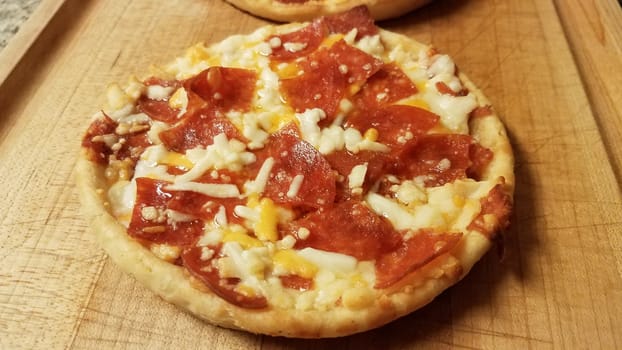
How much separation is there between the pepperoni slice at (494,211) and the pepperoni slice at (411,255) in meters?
0.11

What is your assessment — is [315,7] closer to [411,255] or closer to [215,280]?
[411,255]

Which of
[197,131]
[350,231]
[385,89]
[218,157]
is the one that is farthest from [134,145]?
[385,89]

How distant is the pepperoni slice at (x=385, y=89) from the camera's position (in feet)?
8.44

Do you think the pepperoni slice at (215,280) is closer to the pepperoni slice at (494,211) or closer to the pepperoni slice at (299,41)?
the pepperoni slice at (494,211)

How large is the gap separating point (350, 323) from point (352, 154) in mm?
716

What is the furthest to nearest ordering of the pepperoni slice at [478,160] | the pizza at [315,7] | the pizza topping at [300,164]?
the pizza at [315,7]
the pepperoni slice at [478,160]
the pizza topping at [300,164]

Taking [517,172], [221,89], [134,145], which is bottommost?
[517,172]

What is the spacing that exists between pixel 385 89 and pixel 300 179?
26.4 inches

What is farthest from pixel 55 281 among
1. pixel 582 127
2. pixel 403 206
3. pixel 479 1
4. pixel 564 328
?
pixel 479 1

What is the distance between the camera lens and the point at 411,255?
1.99 metres

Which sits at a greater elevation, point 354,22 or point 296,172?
point 354,22

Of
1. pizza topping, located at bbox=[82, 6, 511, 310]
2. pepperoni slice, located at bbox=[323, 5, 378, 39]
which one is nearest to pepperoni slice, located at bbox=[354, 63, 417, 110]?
pizza topping, located at bbox=[82, 6, 511, 310]

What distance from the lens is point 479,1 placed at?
11.7 ft

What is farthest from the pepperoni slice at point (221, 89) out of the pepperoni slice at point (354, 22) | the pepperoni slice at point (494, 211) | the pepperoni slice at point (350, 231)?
the pepperoni slice at point (494, 211)
